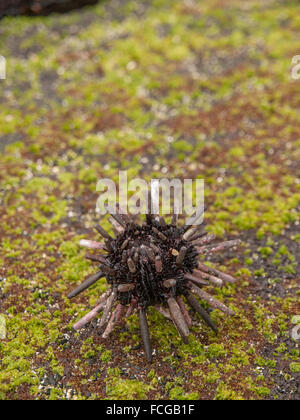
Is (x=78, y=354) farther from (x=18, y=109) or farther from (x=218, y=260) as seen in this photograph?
(x=18, y=109)

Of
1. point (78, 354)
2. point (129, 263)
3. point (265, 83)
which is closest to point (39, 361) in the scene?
point (78, 354)

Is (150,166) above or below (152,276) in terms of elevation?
above
